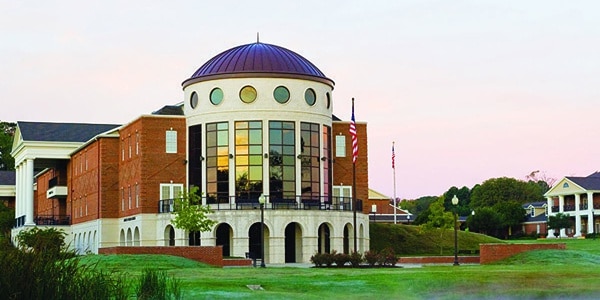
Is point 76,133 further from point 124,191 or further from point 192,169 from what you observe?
point 192,169

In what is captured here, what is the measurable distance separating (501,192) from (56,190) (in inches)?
3698

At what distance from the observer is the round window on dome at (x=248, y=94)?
6888 cm

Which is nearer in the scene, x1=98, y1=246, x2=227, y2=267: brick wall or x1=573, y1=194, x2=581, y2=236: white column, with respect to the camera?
x1=98, y1=246, x2=227, y2=267: brick wall

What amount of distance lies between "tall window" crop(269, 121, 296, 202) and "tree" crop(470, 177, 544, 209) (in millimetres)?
105924

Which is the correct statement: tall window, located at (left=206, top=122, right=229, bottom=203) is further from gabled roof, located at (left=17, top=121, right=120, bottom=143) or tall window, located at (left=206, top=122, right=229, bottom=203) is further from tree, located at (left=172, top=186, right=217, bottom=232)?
gabled roof, located at (left=17, top=121, right=120, bottom=143)

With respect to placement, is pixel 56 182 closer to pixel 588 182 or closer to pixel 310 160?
pixel 310 160

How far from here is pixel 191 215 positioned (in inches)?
2515

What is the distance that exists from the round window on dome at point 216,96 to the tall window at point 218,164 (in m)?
1.50

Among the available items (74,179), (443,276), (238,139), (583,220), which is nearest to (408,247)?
(238,139)

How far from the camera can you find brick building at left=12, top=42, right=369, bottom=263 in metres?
68.0

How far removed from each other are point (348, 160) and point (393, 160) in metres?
12.9

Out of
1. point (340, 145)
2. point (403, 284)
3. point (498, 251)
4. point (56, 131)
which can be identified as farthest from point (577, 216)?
point (403, 284)

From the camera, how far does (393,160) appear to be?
8850 centimetres

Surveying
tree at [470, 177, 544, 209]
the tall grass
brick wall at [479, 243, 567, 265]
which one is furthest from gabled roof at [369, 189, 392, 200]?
the tall grass
